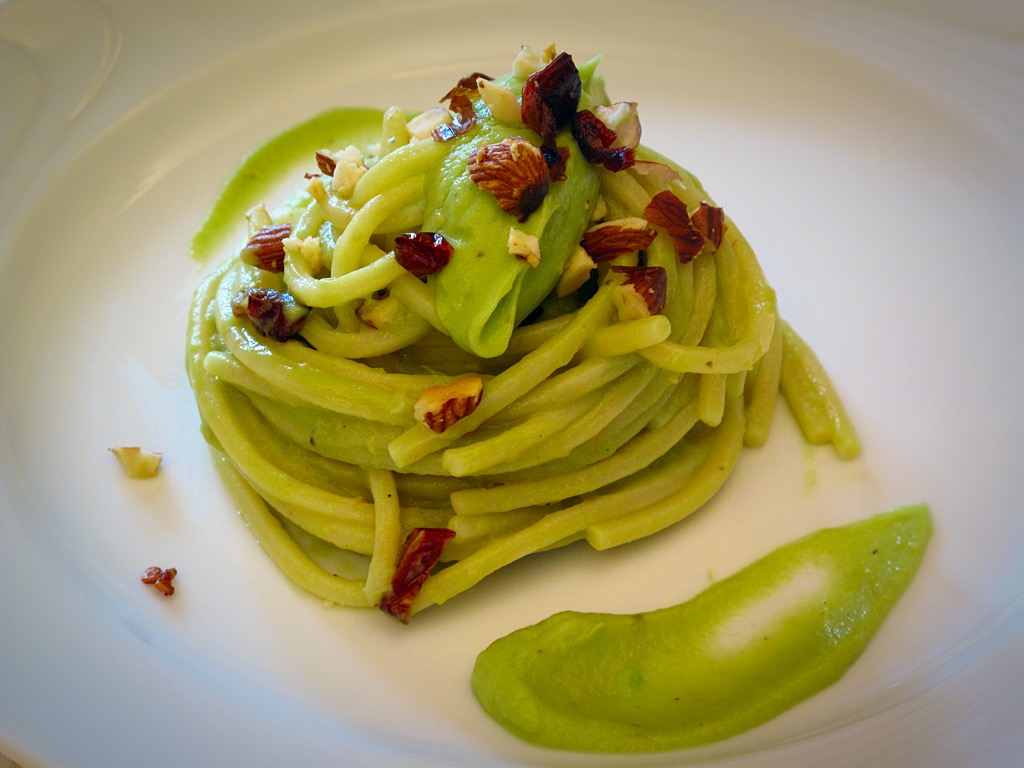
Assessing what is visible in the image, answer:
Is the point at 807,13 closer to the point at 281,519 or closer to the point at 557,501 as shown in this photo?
the point at 557,501

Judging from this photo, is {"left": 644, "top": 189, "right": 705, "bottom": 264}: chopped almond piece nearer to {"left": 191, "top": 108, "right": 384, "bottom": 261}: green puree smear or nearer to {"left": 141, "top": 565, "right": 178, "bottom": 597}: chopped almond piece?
{"left": 141, "top": 565, "right": 178, "bottom": 597}: chopped almond piece

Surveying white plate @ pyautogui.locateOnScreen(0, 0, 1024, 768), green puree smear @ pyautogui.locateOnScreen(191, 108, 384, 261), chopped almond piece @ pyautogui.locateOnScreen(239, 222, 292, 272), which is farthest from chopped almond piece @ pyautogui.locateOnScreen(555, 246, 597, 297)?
green puree smear @ pyautogui.locateOnScreen(191, 108, 384, 261)

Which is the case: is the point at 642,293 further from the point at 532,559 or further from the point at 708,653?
the point at 708,653

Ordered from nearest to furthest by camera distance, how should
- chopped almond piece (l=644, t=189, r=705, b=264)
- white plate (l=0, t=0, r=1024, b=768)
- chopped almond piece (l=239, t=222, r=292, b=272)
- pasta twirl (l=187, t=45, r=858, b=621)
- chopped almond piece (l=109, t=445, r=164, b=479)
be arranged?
white plate (l=0, t=0, r=1024, b=768), pasta twirl (l=187, t=45, r=858, b=621), chopped almond piece (l=644, t=189, r=705, b=264), chopped almond piece (l=239, t=222, r=292, b=272), chopped almond piece (l=109, t=445, r=164, b=479)

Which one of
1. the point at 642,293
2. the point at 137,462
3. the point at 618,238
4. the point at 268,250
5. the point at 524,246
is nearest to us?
the point at 524,246

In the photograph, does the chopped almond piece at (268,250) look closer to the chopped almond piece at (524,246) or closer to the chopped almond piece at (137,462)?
the chopped almond piece at (137,462)

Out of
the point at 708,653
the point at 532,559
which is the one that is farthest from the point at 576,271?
the point at 708,653
